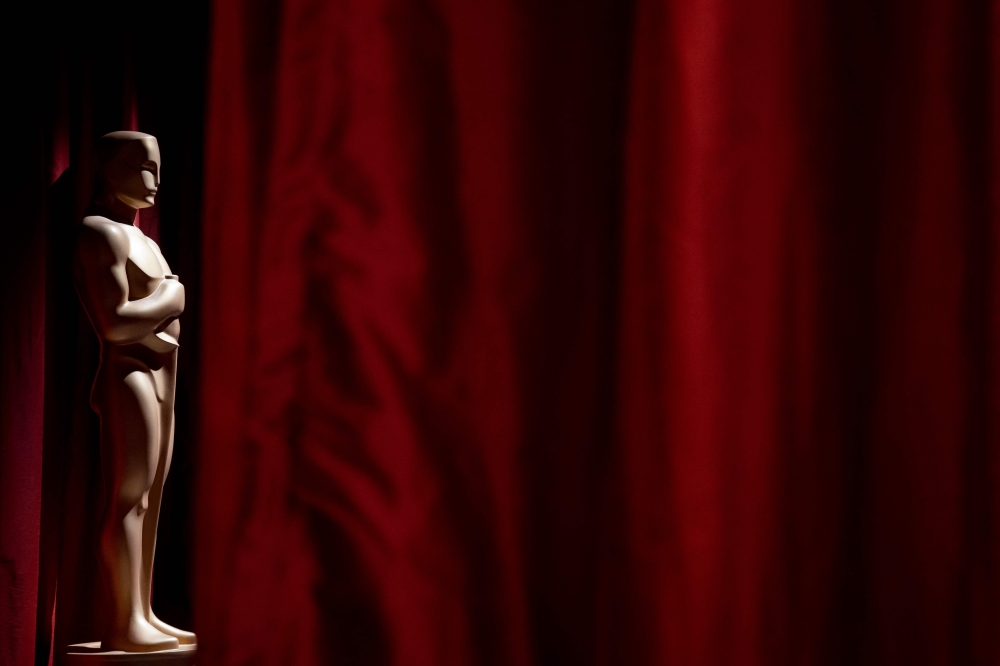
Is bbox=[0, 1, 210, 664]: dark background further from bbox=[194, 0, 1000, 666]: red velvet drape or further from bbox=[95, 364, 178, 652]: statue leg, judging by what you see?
bbox=[194, 0, 1000, 666]: red velvet drape

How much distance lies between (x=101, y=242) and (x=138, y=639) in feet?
1.95

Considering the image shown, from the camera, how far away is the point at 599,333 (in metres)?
0.40

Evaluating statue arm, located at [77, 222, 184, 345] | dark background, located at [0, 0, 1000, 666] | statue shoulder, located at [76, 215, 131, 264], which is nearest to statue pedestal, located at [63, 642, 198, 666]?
statue arm, located at [77, 222, 184, 345]

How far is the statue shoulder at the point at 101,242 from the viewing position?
138cm

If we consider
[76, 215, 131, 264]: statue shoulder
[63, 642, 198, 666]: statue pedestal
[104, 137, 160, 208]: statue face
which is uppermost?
[104, 137, 160, 208]: statue face

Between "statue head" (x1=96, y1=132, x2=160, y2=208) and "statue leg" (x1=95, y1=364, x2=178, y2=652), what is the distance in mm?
290

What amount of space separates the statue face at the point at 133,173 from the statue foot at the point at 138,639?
65cm

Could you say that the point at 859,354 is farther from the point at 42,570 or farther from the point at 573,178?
the point at 42,570

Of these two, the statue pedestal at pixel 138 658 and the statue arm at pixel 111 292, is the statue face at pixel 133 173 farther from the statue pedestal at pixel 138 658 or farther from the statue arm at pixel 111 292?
the statue pedestal at pixel 138 658

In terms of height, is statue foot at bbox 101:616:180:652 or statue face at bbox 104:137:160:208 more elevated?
statue face at bbox 104:137:160:208

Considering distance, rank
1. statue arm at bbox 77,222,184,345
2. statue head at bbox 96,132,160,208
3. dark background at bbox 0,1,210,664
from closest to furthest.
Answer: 1. statue arm at bbox 77,222,184,345
2. statue head at bbox 96,132,160,208
3. dark background at bbox 0,1,210,664

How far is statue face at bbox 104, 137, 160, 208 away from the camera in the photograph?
1.49m

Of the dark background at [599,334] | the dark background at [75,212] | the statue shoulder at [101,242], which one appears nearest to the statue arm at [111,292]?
the statue shoulder at [101,242]

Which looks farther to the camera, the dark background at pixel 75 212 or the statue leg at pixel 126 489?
the dark background at pixel 75 212
